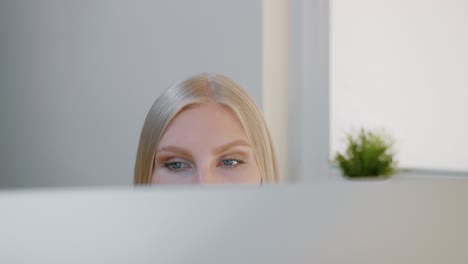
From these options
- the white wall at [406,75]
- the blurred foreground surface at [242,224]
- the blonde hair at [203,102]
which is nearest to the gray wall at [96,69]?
the white wall at [406,75]

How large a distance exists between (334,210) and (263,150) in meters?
0.72

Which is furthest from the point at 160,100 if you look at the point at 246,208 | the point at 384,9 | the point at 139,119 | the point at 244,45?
the point at 139,119

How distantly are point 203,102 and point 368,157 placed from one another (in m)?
1.49

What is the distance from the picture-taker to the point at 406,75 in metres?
2.44

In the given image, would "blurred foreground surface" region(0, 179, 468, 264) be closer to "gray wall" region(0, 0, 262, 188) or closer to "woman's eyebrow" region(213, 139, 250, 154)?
"woman's eyebrow" region(213, 139, 250, 154)

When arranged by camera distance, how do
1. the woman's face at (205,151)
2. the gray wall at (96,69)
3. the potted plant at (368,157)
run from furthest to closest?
1. the gray wall at (96,69)
2. the potted plant at (368,157)
3. the woman's face at (205,151)

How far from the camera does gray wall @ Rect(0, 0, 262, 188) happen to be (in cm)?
250

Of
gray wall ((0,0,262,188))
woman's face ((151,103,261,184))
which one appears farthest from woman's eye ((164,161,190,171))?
gray wall ((0,0,262,188))

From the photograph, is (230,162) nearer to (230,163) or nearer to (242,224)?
(230,163)

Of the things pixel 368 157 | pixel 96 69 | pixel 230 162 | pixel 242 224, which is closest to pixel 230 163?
pixel 230 162

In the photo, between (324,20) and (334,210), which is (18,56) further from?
(334,210)

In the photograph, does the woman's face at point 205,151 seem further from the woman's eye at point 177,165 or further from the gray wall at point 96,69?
the gray wall at point 96,69

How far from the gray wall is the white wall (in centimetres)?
37

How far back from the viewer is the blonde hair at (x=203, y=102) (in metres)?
0.81
